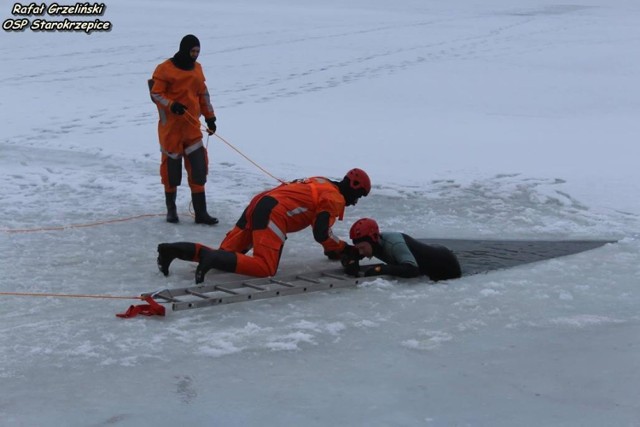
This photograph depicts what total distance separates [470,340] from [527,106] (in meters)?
8.99

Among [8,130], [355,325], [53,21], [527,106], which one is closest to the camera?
[355,325]

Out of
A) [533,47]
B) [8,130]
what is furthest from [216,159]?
[533,47]

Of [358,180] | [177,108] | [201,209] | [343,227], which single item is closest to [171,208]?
[201,209]

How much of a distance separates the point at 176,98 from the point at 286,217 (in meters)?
2.07

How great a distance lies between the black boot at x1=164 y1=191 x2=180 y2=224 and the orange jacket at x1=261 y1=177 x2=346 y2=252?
1852 millimetres

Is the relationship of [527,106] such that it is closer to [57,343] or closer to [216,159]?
[216,159]

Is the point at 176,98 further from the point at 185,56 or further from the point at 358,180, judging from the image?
the point at 358,180

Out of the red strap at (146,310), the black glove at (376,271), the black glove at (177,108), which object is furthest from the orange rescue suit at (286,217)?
the black glove at (177,108)

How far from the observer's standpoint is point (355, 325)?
207 inches

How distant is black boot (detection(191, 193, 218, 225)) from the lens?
7.86 meters

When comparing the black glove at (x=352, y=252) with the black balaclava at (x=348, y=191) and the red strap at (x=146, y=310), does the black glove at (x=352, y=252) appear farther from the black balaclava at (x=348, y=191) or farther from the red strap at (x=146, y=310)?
the red strap at (x=146, y=310)

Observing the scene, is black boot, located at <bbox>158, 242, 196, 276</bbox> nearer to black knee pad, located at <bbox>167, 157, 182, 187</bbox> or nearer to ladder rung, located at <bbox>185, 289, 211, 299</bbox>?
ladder rung, located at <bbox>185, 289, 211, 299</bbox>

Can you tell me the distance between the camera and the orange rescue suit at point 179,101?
25.2 feet

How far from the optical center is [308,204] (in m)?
6.14
